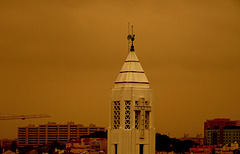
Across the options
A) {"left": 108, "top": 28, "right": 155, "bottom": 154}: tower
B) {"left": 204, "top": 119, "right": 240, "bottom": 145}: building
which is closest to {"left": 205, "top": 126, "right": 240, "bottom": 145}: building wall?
{"left": 204, "top": 119, "right": 240, "bottom": 145}: building

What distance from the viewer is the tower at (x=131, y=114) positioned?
21078mm

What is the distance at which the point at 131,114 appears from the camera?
829 inches

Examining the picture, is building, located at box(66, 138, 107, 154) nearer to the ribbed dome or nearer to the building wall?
the building wall

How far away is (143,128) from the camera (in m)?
21.2

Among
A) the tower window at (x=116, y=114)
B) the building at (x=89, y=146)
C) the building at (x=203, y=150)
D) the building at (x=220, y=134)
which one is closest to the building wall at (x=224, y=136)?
the building at (x=220, y=134)

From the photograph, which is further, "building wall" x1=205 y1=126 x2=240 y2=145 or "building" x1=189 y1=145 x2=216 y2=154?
"building wall" x1=205 y1=126 x2=240 y2=145

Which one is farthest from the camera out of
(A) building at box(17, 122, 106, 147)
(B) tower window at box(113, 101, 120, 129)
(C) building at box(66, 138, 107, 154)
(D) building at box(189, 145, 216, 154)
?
(A) building at box(17, 122, 106, 147)

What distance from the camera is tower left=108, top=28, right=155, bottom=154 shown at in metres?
21.1

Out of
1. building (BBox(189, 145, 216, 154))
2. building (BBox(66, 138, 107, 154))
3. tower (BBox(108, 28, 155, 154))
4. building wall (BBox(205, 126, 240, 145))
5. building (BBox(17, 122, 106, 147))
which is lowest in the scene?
tower (BBox(108, 28, 155, 154))

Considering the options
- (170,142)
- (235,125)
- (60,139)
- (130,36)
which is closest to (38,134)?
(60,139)

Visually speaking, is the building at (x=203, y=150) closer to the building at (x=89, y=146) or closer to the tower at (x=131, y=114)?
the building at (x=89, y=146)

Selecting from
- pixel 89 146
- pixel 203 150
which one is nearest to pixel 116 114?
pixel 203 150

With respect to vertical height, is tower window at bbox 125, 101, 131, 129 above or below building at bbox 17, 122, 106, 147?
below

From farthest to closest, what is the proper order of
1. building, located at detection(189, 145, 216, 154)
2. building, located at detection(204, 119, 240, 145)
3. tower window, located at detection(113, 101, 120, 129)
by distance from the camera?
building, located at detection(204, 119, 240, 145), building, located at detection(189, 145, 216, 154), tower window, located at detection(113, 101, 120, 129)
